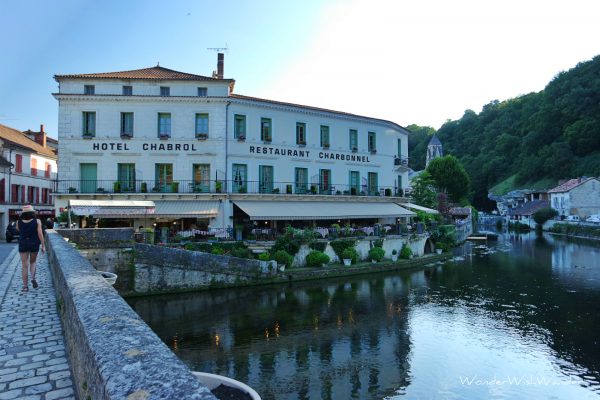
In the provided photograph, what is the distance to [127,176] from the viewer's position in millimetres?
22891

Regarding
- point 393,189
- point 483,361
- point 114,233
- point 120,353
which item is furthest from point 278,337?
point 393,189

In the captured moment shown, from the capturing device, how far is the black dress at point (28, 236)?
789cm

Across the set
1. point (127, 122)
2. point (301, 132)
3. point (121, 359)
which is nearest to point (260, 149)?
point (301, 132)

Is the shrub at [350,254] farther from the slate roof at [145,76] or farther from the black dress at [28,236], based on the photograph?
the black dress at [28,236]

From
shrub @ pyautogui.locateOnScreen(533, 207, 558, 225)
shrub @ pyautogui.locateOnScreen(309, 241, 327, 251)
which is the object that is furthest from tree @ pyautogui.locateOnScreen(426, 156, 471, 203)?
shrub @ pyautogui.locateOnScreen(309, 241, 327, 251)

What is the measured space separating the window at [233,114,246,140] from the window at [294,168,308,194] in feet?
13.8

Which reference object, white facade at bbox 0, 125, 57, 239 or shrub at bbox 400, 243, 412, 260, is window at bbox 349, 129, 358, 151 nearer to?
shrub at bbox 400, 243, 412, 260

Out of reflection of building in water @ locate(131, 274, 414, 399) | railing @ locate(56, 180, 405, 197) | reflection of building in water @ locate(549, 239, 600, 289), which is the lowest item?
reflection of building in water @ locate(131, 274, 414, 399)

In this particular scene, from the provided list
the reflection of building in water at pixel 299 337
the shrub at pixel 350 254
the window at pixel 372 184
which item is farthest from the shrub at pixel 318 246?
the window at pixel 372 184

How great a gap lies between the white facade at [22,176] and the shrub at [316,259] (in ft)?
58.7

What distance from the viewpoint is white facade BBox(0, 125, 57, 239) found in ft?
97.5

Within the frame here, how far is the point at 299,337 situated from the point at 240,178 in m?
13.2

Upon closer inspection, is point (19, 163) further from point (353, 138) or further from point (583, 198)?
point (583, 198)

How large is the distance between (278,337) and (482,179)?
89.5 meters
